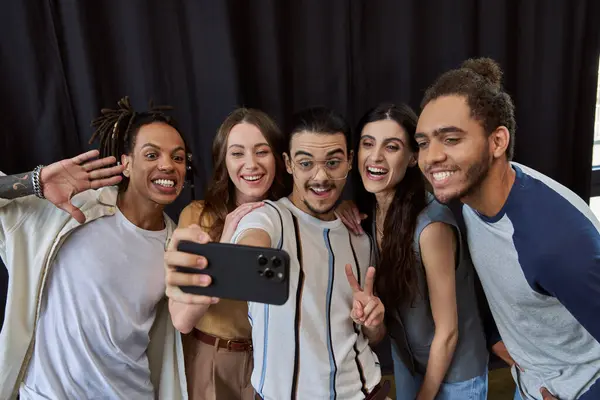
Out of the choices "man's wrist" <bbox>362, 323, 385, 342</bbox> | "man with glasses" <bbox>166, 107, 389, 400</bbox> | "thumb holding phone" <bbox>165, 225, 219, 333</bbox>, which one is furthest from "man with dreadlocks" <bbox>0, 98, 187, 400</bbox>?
"man's wrist" <bbox>362, 323, 385, 342</bbox>

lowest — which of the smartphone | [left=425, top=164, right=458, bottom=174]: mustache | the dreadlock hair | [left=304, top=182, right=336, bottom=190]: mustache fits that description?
the smartphone

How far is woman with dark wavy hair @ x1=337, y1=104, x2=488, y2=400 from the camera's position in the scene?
43.6 inches

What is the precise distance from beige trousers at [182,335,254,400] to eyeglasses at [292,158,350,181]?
56 centimetres

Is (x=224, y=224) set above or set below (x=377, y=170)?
below

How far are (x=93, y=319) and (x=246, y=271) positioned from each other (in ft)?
2.08

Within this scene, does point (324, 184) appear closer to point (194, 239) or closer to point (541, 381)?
point (194, 239)

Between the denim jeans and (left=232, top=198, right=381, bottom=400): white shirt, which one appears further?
the denim jeans

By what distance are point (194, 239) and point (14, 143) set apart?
1.04 m

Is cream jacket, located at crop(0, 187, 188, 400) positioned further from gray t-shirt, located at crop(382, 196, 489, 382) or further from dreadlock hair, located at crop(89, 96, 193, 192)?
gray t-shirt, located at crop(382, 196, 489, 382)

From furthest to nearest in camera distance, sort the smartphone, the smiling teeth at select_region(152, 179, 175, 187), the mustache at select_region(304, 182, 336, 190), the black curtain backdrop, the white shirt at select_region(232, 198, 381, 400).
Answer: the black curtain backdrop → the smiling teeth at select_region(152, 179, 175, 187) → the mustache at select_region(304, 182, 336, 190) → the white shirt at select_region(232, 198, 381, 400) → the smartphone

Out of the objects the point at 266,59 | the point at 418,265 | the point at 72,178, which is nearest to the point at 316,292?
the point at 418,265

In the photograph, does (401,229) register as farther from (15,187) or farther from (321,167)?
(15,187)

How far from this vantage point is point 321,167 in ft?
3.46

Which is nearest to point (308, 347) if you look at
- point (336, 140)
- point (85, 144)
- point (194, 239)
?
point (194, 239)
